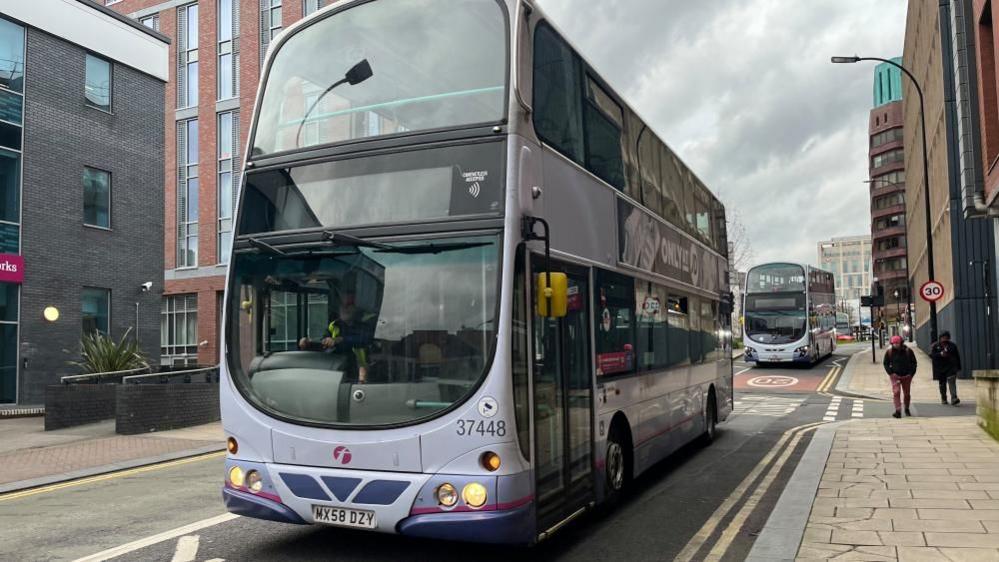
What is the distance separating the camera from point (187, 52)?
4006 centimetres

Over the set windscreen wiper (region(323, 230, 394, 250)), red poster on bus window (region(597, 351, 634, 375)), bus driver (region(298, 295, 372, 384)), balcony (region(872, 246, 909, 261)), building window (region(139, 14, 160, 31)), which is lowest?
red poster on bus window (region(597, 351, 634, 375))

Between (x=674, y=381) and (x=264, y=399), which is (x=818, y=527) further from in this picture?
(x=264, y=399)

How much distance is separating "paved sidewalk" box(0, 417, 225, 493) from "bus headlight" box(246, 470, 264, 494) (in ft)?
18.6

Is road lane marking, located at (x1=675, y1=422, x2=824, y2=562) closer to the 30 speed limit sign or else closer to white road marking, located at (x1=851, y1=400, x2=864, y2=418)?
white road marking, located at (x1=851, y1=400, x2=864, y2=418)

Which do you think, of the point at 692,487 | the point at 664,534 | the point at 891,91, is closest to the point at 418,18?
the point at 664,534

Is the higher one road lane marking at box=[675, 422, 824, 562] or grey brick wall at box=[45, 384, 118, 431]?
grey brick wall at box=[45, 384, 118, 431]

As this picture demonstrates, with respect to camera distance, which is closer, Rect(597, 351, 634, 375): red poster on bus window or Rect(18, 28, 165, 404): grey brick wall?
Rect(597, 351, 634, 375): red poster on bus window

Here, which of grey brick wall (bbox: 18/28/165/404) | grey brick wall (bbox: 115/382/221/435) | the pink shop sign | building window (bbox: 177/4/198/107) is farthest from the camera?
building window (bbox: 177/4/198/107)

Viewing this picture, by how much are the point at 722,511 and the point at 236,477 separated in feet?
15.1

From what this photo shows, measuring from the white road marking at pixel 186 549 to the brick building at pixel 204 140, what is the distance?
1281 inches

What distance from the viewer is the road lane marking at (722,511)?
624 cm

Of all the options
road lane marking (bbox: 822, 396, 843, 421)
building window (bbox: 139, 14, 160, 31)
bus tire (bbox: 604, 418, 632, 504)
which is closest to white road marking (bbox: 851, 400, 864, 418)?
road lane marking (bbox: 822, 396, 843, 421)

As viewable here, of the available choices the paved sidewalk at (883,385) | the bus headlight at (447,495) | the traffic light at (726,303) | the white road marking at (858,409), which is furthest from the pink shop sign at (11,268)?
the paved sidewalk at (883,385)

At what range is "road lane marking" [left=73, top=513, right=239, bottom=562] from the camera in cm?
603
